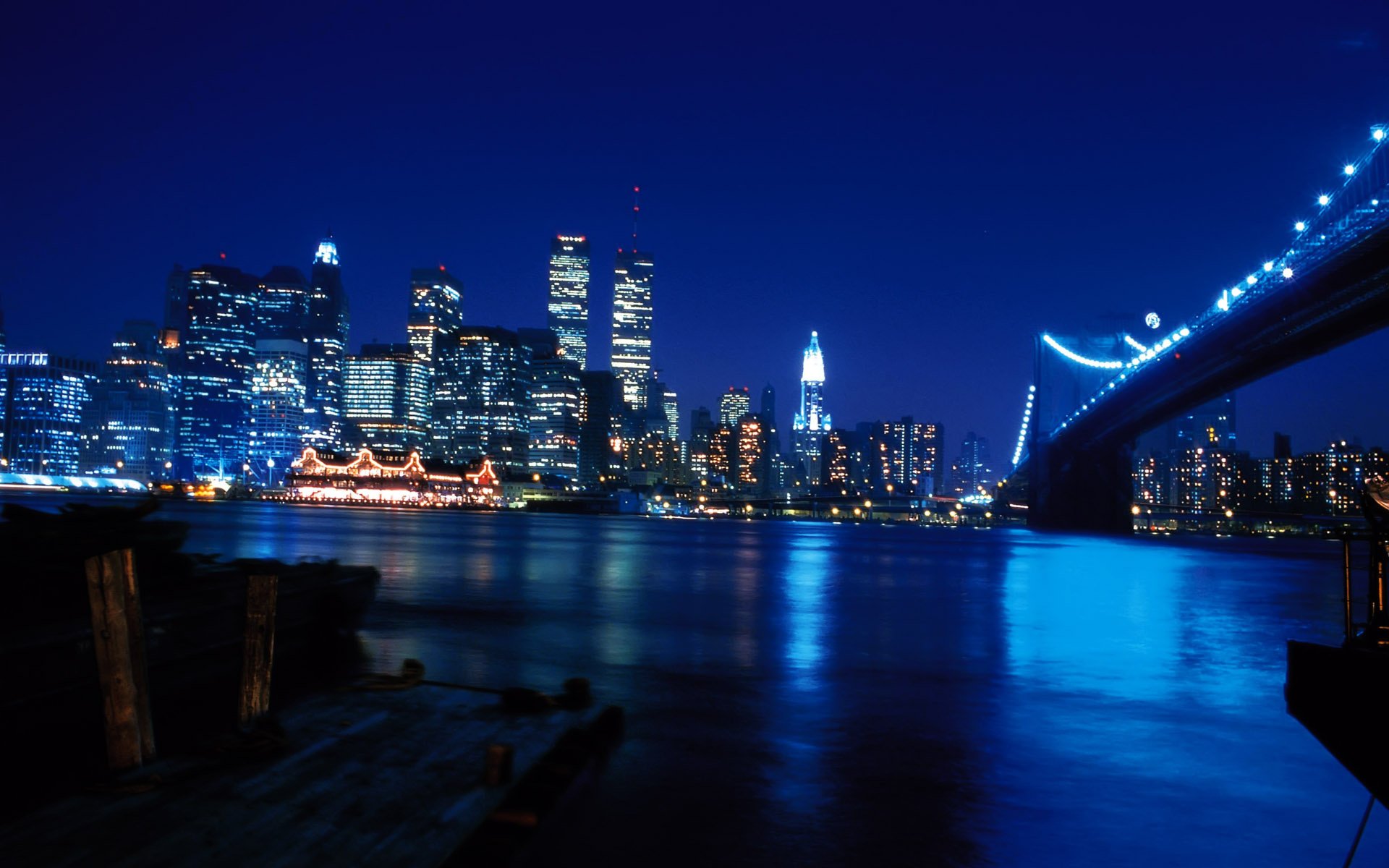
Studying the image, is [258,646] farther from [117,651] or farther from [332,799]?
[332,799]

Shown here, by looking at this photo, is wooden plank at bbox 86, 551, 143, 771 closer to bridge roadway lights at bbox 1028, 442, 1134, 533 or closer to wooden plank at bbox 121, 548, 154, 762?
wooden plank at bbox 121, 548, 154, 762

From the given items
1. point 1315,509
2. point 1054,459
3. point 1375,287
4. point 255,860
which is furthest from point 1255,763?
point 1315,509

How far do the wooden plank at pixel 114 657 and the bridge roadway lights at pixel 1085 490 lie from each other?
365 ft

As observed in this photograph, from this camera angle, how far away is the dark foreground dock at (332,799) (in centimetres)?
598

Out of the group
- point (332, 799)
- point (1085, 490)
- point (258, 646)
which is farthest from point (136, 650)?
point (1085, 490)

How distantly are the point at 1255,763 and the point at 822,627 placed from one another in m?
11.5

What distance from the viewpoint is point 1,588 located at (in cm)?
998

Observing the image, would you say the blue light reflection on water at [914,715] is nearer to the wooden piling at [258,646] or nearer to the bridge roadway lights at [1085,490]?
the wooden piling at [258,646]

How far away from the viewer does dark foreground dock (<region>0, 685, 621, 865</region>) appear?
5.98m

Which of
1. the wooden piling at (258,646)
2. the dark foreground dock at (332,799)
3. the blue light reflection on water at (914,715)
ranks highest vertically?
the wooden piling at (258,646)

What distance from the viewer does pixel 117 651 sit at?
7.39 m

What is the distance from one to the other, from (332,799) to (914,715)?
745 centimetres

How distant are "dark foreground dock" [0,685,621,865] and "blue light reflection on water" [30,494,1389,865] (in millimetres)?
588

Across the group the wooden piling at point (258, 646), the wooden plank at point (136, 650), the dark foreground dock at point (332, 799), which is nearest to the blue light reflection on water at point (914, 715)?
the dark foreground dock at point (332, 799)
